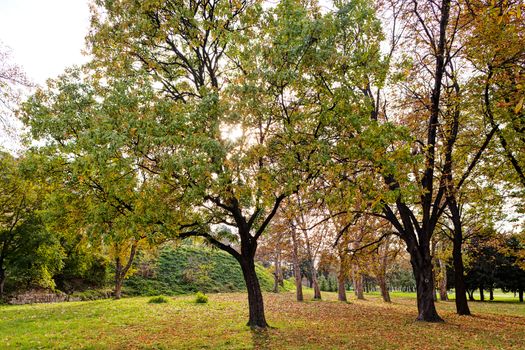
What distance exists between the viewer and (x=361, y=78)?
35.1 ft

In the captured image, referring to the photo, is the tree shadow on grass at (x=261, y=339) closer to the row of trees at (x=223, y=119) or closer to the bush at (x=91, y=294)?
the row of trees at (x=223, y=119)

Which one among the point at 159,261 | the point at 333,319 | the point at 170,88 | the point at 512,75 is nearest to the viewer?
the point at 512,75

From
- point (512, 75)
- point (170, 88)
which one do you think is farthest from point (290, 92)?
point (512, 75)

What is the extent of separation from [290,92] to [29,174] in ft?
27.2

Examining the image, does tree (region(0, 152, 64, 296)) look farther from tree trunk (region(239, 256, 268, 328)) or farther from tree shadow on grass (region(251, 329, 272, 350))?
tree shadow on grass (region(251, 329, 272, 350))

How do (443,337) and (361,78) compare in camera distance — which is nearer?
(361,78)

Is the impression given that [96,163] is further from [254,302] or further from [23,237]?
[23,237]

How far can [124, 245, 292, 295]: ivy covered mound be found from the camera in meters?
34.9

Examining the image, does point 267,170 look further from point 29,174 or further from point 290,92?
point 29,174

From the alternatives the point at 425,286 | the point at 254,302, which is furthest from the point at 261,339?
the point at 425,286

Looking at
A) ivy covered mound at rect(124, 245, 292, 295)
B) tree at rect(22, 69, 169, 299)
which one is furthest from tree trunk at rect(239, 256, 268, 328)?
ivy covered mound at rect(124, 245, 292, 295)

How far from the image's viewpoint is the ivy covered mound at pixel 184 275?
34906 millimetres

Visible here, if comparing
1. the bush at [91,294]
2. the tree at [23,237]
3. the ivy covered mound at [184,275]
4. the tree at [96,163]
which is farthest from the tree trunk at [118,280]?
the tree at [96,163]

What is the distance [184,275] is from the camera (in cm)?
3859
